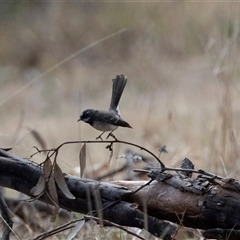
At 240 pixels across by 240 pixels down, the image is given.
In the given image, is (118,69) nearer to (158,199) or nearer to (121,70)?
(121,70)

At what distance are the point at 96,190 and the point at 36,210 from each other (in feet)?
2.54

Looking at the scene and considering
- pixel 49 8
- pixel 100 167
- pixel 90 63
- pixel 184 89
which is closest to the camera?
pixel 100 167

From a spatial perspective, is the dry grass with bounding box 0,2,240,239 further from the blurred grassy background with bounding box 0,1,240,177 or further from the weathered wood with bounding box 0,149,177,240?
the weathered wood with bounding box 0,149,177,240

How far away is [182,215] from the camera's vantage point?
1.25 m

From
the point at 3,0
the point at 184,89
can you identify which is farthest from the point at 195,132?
the point at 3,0

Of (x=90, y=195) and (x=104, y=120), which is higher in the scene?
(x=104, y=120)

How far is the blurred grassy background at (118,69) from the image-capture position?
12.2ft

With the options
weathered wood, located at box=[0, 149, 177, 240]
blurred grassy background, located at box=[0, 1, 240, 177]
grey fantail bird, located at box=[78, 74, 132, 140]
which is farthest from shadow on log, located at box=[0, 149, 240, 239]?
blurred grassy background, located at box=[0, 1, 240, 177]

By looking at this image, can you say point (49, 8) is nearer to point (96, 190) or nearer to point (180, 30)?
point (180, 30)

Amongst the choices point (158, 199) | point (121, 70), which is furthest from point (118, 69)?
point (158, 199)

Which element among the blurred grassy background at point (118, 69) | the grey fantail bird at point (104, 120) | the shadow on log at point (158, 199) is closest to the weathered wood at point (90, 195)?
the shadow on log at point (158, 199)

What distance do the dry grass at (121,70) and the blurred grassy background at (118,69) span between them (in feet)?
0.03

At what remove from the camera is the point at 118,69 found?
6094mm

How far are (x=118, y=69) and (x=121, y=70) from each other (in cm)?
7
